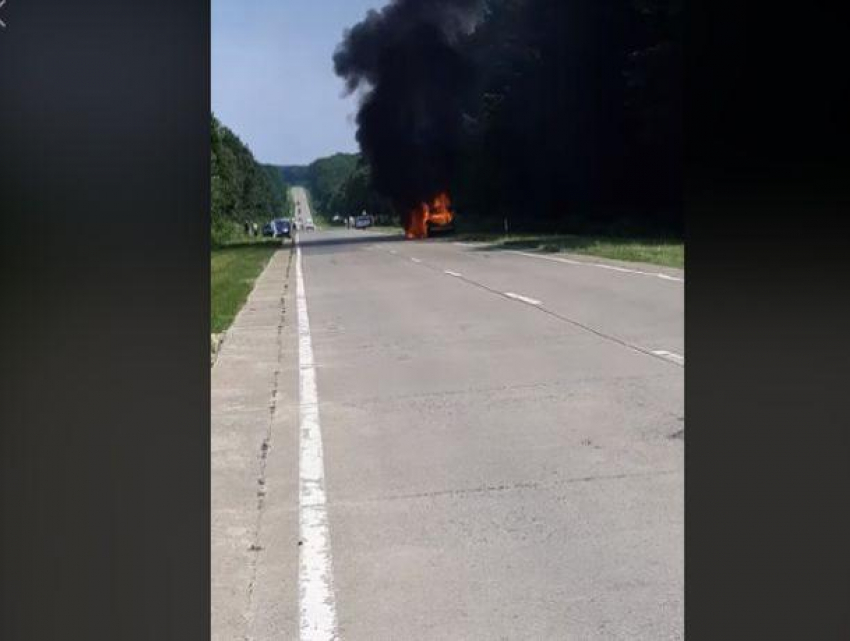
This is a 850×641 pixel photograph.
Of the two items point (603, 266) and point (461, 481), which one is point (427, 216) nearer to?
point (603, 266)

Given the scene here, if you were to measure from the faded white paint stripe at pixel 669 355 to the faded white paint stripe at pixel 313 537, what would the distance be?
2864 millimetres

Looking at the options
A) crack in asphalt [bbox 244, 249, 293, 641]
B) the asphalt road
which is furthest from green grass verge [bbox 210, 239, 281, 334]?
the asphalt road

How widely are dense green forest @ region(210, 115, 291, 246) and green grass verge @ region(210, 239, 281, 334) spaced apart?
1858mm

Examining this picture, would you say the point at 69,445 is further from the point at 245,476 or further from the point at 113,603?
the point at 245,476

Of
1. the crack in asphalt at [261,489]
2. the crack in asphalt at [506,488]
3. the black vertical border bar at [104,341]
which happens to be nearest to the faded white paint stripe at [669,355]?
the crack in asphalt at [261,489]

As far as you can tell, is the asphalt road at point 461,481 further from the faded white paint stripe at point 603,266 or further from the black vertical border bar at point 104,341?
the faded white paint stripe at point 603,266

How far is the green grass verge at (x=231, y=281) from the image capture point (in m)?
14.5

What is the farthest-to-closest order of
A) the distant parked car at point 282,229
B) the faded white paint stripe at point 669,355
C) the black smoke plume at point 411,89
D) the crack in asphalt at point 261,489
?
the distant parked car at point 282,229 → the black smoke plume at point 411,89 → the faded white paint stripe at point 669,355 → the crack in asphalt at point 261,489

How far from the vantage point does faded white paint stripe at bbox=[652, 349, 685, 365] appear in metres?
9.14

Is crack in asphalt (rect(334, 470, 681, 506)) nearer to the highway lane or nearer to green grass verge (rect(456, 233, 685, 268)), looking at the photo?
the highway lane

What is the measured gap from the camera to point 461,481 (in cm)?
550

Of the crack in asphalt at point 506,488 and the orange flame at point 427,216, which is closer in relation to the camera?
the crack in asphalt at point 506,488

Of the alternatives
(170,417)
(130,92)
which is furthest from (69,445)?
(130,92)

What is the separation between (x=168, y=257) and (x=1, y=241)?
0.40 metres
